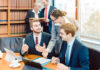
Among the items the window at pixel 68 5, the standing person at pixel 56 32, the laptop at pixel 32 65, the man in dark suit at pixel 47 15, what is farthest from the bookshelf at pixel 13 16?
the laptop at pixel 32 65

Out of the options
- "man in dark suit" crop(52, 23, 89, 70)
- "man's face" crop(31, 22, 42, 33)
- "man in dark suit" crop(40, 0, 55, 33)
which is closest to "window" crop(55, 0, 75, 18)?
"man in dark suit" crop(40, 0, 55, 33)

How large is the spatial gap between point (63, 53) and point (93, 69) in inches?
15.3

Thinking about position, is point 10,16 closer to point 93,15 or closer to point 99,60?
point 93,15

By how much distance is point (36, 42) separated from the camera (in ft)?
8.66

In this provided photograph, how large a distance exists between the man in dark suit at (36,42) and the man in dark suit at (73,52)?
0.74 m

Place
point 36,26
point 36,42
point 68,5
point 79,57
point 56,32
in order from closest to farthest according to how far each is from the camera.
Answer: point 79,57 → point 56,32 → point 36,26 → point 36,42 → point 68,5

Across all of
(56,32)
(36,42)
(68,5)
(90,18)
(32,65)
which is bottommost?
(32,65)

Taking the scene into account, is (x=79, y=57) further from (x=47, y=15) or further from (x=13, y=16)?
(x=13, y=16)

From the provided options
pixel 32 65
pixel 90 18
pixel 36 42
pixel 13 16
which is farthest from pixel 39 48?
pixel 13 16

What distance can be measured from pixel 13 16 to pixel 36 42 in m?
2.24

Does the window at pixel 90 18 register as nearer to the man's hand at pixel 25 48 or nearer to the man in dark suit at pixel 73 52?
the man's hand at pixel 25 48

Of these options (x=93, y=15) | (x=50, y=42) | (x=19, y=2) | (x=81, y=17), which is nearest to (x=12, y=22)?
(x=19, y=2)

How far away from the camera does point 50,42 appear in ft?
8.23

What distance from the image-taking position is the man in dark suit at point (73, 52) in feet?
5.68
